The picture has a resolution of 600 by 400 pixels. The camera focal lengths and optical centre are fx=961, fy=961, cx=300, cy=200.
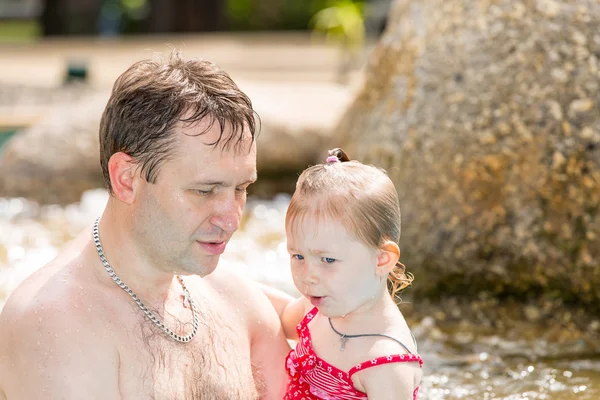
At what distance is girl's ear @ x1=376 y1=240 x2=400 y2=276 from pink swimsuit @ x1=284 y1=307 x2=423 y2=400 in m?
0.26

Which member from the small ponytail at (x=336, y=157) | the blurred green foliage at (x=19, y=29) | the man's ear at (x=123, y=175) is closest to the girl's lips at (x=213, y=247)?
the man's ear at (x=123, y=175)

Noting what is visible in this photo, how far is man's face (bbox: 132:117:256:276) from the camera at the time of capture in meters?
2.59

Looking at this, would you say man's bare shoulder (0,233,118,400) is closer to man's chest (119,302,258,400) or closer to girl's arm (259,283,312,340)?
man's chest (119,302,258,400)

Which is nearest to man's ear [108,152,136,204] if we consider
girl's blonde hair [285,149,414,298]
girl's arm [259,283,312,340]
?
girl's blonde hair [285,149,414,298]

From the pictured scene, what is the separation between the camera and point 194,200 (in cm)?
262

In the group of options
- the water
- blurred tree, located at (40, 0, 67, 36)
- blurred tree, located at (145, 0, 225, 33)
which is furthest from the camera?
blurred tree, located at (40, 0, 67, 36)

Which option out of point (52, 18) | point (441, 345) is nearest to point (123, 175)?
point (441, 345)

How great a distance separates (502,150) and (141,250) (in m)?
2.80

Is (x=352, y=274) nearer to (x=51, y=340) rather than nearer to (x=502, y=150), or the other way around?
(x=51, y=340)

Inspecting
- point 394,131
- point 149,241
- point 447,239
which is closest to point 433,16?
point 394,131

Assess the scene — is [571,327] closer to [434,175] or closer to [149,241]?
[434,175]

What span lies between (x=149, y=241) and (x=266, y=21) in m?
23.3

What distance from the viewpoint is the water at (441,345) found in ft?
13.6

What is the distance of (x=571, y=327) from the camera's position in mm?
5090
